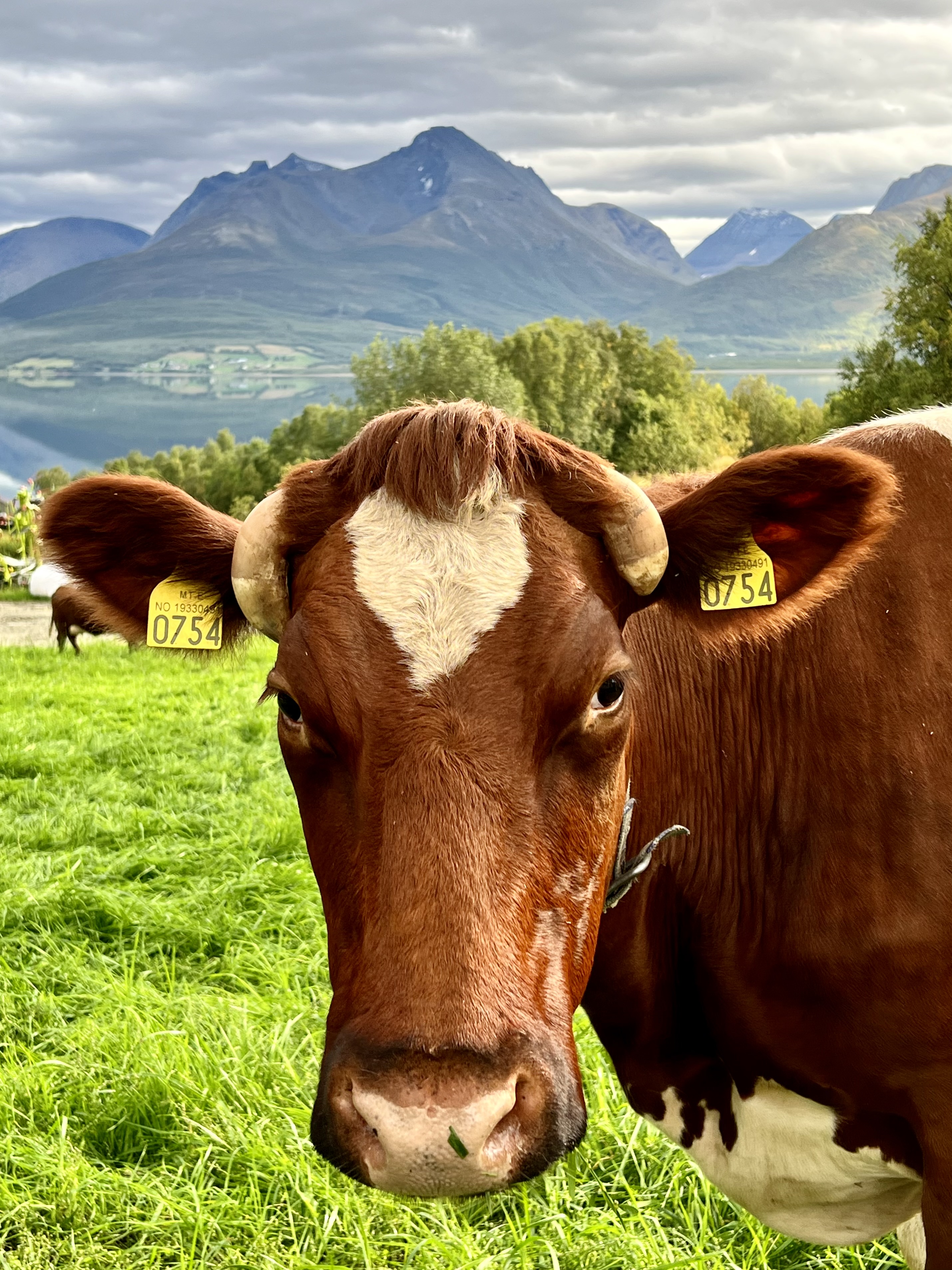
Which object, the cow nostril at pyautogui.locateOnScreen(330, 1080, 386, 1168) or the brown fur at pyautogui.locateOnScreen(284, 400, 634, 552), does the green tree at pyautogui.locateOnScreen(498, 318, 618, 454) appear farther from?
the cow nostril at pyautogui.locateOnScreen(330, 1080, 386, 1168)

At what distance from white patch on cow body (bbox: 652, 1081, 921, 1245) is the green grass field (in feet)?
1.44

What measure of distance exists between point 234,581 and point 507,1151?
1.47 meters

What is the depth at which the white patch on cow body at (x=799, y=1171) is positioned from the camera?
2973mm

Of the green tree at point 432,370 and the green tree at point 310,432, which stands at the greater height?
the green tree at point 432,370

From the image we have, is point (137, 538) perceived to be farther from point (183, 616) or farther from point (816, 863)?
point (816, 863)

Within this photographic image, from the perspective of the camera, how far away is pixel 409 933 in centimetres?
199

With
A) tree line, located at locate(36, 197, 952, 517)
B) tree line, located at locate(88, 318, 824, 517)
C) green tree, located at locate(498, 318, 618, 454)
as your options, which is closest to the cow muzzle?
tree line, located at locate(36, 197, 952, 517)

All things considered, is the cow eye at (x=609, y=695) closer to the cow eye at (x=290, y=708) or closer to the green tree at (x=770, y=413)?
the cow eye at (x=290, y=708)

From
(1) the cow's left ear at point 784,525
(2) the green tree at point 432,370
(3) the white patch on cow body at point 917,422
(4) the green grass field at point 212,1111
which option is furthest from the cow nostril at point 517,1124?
(2) the green tree at point 432,370

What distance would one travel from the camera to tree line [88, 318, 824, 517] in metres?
72.5

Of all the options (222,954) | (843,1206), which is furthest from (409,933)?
(222,954)

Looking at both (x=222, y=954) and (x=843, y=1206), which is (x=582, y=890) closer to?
(x=843, y=1206)

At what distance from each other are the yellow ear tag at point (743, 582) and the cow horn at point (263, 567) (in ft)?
3.63

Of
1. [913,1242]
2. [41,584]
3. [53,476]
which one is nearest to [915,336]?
[41,584]
